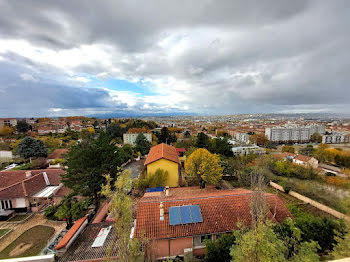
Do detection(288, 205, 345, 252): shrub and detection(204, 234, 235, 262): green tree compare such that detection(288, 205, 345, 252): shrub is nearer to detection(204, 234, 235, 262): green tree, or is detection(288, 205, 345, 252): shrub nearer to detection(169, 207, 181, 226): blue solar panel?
detection(204, 234, 235, 262): green tree

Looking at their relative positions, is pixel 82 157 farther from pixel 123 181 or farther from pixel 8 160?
pixel 8 160

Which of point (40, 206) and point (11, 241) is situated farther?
point (40, 206)

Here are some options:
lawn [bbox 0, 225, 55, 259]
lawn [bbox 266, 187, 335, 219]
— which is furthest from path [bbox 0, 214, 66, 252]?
lawn [bbox 266, 187, 335, 219]

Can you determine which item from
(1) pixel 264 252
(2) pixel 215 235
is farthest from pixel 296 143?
(1) pixel 264 252

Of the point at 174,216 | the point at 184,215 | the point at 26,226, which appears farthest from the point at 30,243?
the point at 184,215

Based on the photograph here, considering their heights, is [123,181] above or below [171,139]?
above
